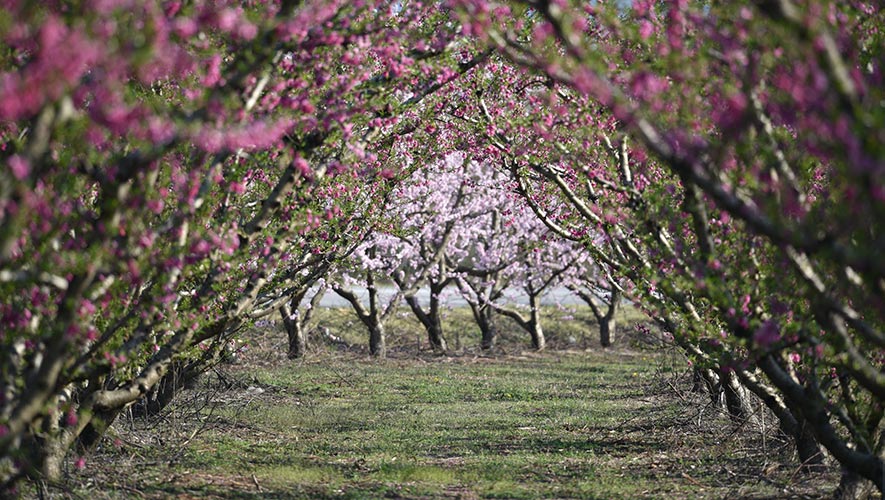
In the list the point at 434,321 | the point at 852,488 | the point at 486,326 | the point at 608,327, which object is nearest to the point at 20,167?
the point at 852,488

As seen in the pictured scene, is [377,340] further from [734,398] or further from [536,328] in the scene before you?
[734,398]

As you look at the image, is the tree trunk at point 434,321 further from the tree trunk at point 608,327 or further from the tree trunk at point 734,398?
the tree trunk at point 734,398

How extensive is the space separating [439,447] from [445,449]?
6.2 inches

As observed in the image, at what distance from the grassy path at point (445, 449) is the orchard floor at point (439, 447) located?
2 cm

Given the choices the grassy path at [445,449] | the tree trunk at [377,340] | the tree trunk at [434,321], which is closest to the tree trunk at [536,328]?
the tree trunk at [434,321]

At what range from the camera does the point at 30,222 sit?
5160mm

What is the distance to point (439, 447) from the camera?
38.3ft

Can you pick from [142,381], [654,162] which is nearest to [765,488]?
[654,162]

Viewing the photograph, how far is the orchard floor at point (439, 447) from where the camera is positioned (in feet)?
29.5

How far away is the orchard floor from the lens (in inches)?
354

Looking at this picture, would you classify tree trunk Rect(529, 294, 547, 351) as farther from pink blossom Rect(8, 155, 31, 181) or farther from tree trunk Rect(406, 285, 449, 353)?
pink blossom Rect(8, 155, 31, 181)

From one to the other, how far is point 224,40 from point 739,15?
11.5 ft

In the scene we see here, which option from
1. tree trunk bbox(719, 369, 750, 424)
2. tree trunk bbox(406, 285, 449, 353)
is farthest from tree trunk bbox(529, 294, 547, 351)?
tree trunk bbox(719, 369, 750, 424)

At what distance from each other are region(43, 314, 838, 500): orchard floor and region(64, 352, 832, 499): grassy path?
23mm
